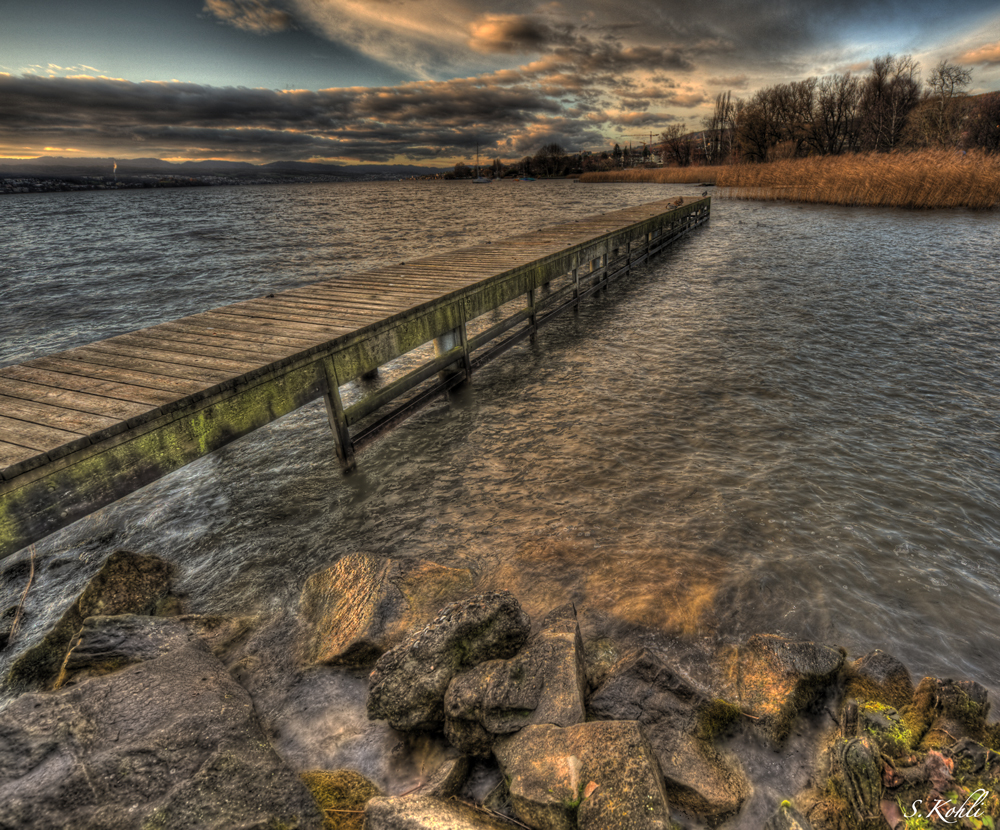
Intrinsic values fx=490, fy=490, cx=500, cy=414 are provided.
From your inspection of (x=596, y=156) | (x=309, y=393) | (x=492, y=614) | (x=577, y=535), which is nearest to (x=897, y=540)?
(x=577, y=535)

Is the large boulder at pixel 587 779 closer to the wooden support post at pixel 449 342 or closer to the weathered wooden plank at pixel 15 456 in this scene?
the weathered wooden plank at pixel 15 456

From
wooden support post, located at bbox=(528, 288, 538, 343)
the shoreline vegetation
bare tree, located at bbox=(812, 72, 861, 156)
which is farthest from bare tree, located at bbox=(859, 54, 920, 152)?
wooden support post, located at bbox=(528, 288, 538, 343)

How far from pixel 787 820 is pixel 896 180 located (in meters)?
30.8

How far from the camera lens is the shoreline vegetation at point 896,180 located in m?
22.2

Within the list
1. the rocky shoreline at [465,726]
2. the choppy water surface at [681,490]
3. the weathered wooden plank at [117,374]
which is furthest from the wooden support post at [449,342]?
the rocky shoreline at [465,726]

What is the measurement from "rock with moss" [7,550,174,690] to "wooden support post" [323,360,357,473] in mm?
1962

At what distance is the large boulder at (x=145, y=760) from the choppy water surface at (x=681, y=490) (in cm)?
133

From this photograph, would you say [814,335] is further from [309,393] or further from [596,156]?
[596,156]

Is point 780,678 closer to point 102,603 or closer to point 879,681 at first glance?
point 879,681

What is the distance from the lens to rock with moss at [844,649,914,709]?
2922 mm

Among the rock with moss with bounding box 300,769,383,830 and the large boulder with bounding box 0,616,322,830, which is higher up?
the large boulder with bounding box 0,616,322,830

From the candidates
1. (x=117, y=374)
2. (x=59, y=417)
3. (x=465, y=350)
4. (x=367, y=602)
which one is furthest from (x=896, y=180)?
(x=59, y=417)

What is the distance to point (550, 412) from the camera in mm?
7195

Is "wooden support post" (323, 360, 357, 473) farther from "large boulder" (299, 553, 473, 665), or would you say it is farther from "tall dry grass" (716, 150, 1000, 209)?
"tall dry grass" (716, 150, 1000, 209)
